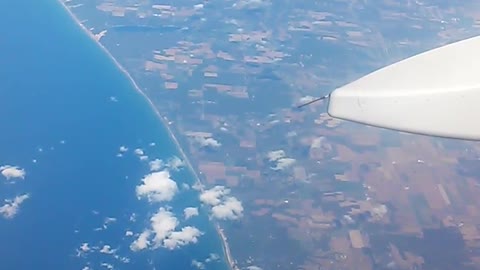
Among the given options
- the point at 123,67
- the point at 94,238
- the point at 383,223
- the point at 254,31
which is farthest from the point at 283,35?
the point at 94,238

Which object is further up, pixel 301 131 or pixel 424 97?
pixel 424 97

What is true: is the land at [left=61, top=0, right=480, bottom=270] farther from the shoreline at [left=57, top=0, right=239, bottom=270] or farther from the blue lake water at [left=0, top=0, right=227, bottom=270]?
the blue lake water at [left=0, top=0, right=227, bottom=270]

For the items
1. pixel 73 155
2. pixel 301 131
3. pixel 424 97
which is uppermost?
pixel 424 97

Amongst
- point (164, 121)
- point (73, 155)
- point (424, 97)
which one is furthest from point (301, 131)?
point (424, 97)

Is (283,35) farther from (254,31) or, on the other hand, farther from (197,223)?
(197,223)

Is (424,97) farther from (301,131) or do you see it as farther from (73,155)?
(73,155)

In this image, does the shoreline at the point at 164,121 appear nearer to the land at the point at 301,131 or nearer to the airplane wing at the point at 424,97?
the land at the point at 301,131

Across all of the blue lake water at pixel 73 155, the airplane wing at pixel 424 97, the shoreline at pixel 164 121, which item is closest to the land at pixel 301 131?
the shoreline at pixel 164 121
